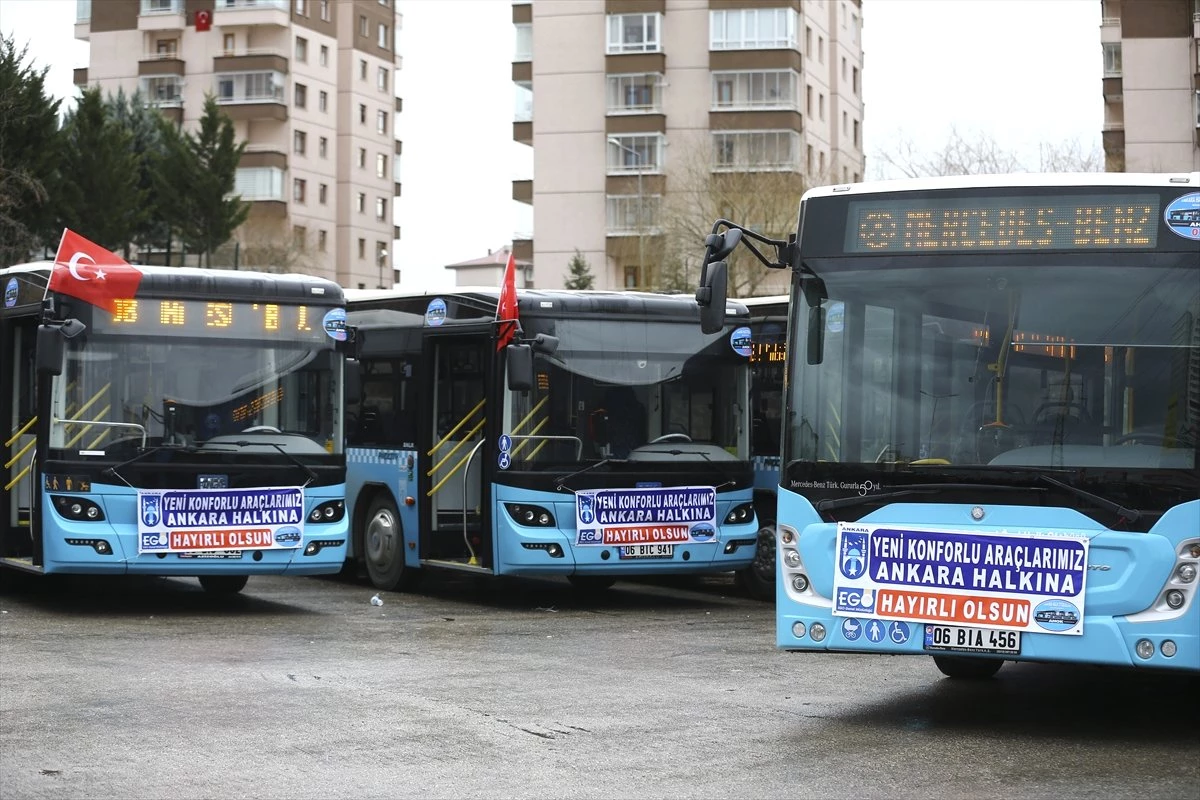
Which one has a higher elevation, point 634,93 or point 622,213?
point 634,93

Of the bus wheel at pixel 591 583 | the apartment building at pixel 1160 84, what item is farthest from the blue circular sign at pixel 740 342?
the apartment building at pixel 1160 84

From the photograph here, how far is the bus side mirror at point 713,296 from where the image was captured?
33.0ft

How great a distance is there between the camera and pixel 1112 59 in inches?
2785

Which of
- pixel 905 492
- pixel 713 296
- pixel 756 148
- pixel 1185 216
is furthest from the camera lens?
pixel 756 148

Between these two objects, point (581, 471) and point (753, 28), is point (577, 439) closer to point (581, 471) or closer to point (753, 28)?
point (581, 471)

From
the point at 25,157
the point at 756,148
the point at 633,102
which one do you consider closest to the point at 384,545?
the point at 25,157

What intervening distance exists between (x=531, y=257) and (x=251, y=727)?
6825cm

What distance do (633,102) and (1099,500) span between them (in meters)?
67.6

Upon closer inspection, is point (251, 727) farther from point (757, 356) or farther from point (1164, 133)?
point (1164, 133)

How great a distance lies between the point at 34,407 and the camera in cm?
1548

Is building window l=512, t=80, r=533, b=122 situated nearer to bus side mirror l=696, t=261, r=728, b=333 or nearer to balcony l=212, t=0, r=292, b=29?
balcony l=212, t=0, r=292, b=29

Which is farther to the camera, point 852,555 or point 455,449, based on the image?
point 455,449

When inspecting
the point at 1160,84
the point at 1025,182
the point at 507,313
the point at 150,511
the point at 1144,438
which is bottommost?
the point at 150,511

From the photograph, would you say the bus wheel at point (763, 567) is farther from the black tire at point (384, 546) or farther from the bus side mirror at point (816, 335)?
the bus side mirror at point (816, 335)
